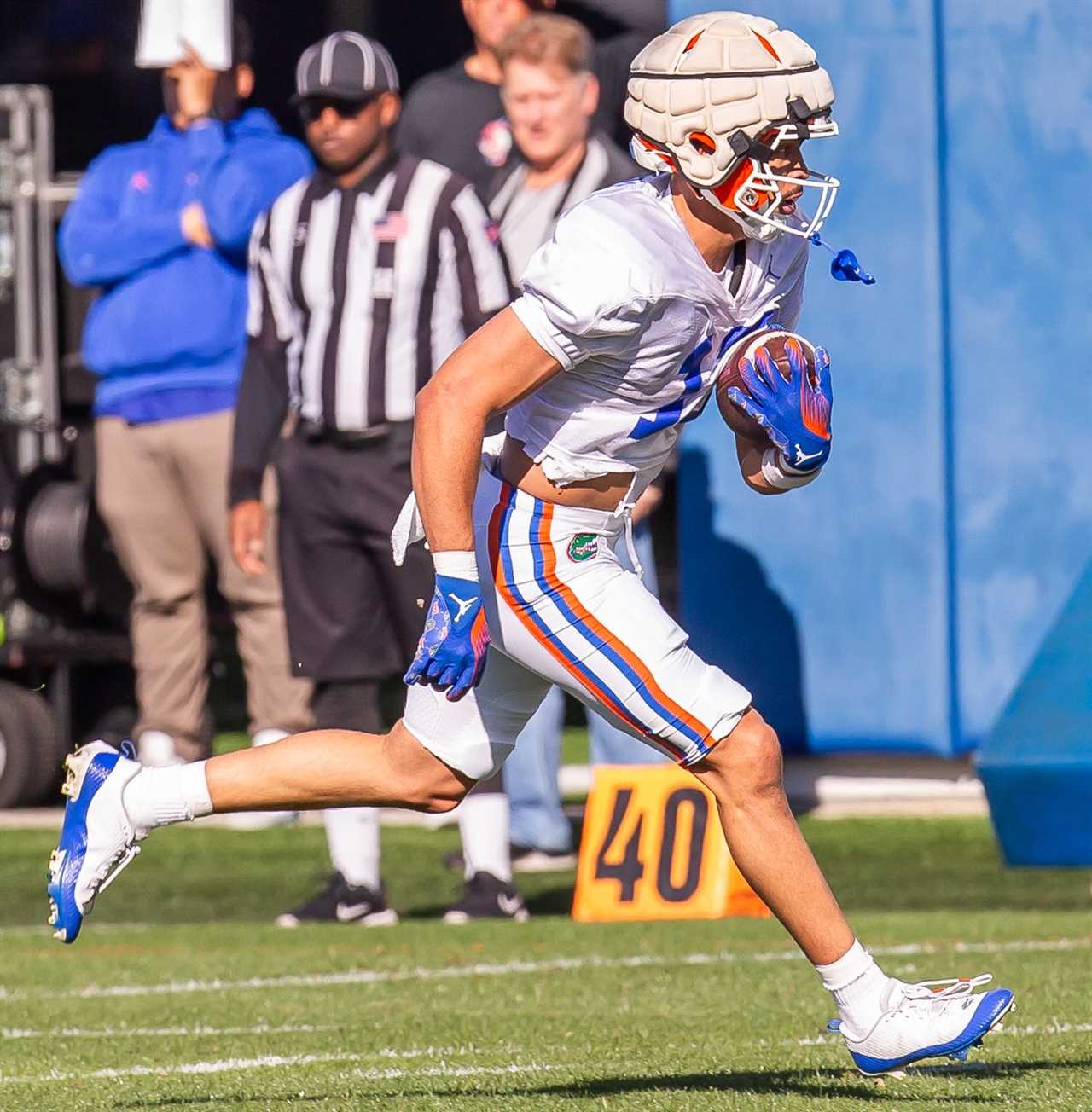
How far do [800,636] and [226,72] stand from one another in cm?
264

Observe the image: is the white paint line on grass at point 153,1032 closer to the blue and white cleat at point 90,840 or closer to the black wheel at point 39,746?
the blue and white cleat at point 90,840

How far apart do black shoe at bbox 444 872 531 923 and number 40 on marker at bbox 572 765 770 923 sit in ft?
0.55

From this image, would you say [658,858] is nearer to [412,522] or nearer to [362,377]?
[362,377]

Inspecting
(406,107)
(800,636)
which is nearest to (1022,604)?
(800,636)

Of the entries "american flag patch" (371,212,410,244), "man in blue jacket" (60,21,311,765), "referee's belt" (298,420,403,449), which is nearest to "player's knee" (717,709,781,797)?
"referee's belt" (298,420,403,449)

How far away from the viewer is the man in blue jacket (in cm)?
824

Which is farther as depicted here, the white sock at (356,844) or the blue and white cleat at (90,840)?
the white sock at (356,844)

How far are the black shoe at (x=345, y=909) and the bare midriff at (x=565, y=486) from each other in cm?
260

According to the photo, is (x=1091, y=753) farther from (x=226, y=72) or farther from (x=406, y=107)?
(x=226, y=72)

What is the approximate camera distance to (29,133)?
954 centimetres

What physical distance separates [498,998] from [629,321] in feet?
6.00

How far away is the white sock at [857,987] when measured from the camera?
3.91 meters

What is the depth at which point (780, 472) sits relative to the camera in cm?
413

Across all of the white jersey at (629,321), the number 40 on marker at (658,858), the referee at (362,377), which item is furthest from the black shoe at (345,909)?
the white jersey at (629,321)
